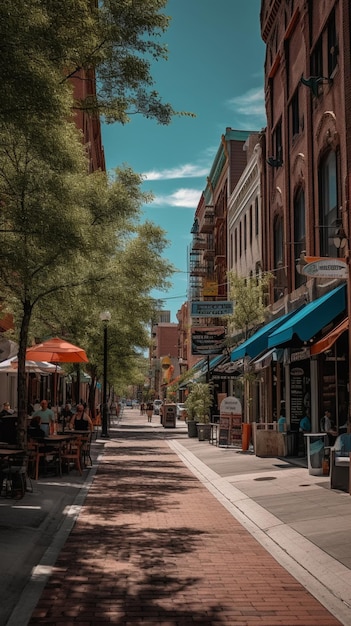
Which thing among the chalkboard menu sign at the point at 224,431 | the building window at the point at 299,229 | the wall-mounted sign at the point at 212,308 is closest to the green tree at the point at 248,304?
the wall-mounted sign at the point at 212,308

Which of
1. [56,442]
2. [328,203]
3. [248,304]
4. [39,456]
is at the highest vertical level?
[328,203]

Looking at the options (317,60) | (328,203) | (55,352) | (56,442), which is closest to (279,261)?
(328,203)

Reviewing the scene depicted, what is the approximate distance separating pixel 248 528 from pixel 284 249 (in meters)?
16.9

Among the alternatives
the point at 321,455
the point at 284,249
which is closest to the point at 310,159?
the point at 284,249

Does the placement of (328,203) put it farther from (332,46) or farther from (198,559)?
(198,559)

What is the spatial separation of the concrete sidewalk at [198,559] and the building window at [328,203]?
756cm

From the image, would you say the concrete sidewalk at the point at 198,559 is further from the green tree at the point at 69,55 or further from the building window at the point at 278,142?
the building window at the point at 278,142

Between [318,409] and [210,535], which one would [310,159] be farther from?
[210,535]

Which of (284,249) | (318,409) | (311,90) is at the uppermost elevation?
(311,90)

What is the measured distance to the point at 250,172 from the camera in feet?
110

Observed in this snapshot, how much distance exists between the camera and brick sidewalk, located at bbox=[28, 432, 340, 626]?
5938 millimetres

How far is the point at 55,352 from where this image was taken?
17203 mm

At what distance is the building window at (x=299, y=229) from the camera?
76.9 ft

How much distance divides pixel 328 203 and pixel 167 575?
48.9 feet
